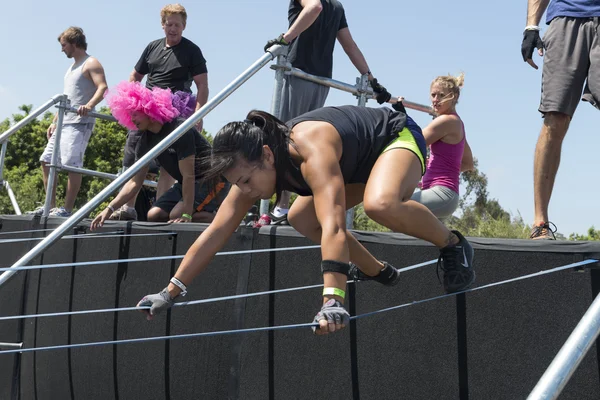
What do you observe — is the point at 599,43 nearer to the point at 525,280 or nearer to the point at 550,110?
the point at 550,110

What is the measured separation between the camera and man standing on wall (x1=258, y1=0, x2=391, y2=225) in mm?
4441

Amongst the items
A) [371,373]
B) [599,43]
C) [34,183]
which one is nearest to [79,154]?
[371,373]

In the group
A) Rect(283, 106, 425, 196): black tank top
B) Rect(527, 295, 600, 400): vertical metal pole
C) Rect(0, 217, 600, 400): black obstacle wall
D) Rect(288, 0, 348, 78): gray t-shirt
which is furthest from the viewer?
Rect(288, 0, 348, 78): gray t-shirt

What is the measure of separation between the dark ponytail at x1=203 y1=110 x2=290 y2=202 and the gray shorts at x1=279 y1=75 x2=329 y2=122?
143 centimetres

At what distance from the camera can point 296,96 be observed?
4.57 metres

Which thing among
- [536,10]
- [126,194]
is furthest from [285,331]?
[536,10]

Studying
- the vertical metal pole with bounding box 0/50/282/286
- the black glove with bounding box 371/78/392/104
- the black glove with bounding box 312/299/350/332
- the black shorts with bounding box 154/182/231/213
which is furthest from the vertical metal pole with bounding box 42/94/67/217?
the black glove with bounding box 312/299/350/332

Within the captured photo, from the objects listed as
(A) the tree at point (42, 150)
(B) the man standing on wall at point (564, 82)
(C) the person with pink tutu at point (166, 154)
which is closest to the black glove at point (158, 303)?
(C) the person with pink tutu at point (166, 154)

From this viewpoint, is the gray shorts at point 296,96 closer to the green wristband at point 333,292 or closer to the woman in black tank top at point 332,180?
the woman in black tank top at point 332,180

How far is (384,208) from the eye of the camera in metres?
2.89

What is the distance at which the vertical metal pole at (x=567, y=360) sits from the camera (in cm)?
151

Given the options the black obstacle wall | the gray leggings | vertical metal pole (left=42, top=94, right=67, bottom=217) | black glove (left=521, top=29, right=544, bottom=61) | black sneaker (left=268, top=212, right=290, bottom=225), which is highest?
black glove (left=521, top=29, right=544, bottom=61)

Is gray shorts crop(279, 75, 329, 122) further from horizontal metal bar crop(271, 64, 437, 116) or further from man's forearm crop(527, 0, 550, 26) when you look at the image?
man's forearm crop(527, 0, 550, 26)

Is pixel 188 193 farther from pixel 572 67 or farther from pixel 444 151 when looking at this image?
pixel 572 67
